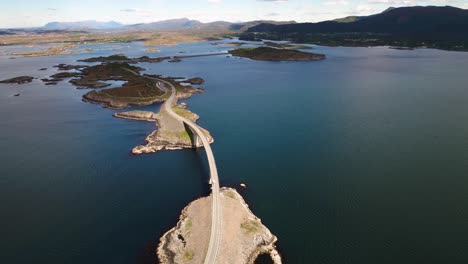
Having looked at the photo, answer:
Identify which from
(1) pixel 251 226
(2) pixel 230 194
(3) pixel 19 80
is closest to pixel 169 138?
(2) pixel 230 194

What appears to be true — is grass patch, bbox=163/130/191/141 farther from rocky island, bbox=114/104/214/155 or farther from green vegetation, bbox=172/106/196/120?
green vegetation, bbox=172/106/196/120

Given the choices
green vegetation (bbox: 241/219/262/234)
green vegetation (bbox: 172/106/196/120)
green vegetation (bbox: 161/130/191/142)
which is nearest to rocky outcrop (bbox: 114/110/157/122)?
green vegetation (bbox: 172/106/196/120)

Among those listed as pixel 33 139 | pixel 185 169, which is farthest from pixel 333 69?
pixel 33 139

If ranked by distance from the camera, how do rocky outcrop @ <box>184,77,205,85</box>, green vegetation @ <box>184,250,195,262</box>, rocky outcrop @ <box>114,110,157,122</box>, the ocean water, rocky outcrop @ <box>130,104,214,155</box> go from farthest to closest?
rocky outcrop @ <box>184,77,205,85</box> < rocky outcrop @ <box>114,110,157,122</box> < rocky outcrop @ <box>130,104,214,155</box> < the ocean water < green vegetation @ <box>184,250,195,262</box>

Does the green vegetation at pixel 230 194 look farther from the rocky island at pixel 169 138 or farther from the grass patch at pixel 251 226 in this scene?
the rocky island at pixel 169 138

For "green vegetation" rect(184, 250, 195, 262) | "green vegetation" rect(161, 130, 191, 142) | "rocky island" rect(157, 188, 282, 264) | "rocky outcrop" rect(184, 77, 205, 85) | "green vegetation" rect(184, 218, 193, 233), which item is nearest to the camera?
"green vegetation" rect(184, 250, 195, 262)

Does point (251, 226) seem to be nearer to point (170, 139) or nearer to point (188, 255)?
point (188, 255)
